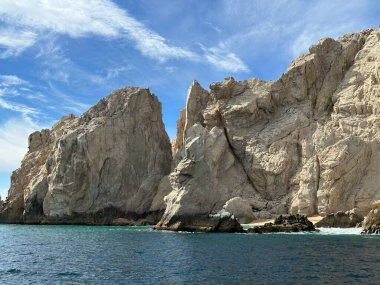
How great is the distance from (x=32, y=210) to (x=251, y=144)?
172 ft

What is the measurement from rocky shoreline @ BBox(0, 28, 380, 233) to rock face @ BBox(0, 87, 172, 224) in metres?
0.24

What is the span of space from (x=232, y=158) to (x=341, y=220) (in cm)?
2874

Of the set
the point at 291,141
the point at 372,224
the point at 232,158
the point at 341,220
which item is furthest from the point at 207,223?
the point at 291,141

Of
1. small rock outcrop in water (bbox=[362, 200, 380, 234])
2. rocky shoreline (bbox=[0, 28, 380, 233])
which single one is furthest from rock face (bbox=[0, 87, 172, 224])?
small rock outcrop in water (bbox=[362, 200, 380, 234])

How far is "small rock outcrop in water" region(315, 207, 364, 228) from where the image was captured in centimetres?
6525

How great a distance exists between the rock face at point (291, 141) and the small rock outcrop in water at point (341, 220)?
204 inches

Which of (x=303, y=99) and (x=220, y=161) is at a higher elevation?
(x=303, y=99)

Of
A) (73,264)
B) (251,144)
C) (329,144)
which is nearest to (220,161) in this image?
(251,144)

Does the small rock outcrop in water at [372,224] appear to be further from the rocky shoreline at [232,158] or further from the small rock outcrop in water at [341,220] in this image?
the small rock outcrop in water at [341,220]

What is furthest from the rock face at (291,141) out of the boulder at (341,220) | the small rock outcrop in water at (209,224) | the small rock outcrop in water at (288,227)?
the small rock outcrop in water at (288,227)

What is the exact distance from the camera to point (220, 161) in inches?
3494

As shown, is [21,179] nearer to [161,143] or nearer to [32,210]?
[32,210]

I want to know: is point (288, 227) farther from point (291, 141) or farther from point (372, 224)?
point (291, 141)

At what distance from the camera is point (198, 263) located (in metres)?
33.8
